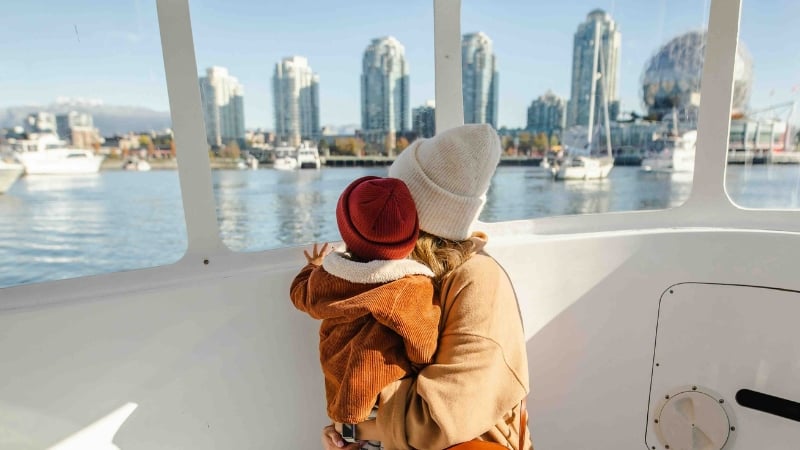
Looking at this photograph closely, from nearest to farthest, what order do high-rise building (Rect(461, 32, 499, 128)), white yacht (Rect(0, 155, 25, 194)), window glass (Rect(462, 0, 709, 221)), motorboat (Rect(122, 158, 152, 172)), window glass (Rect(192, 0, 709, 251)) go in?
white yacht (Rect(0, 155, 25, 194)) → motorboat (Rect(122, 158, 152, 172)) → window glass (Rect(192, 0, 709, 251)) → high-rise building (Rect(461, 32, 499, 128)) → window glass (Rect(462, 0, 709, 221))

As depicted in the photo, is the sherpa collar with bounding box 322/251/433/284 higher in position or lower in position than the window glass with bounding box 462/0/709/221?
lower

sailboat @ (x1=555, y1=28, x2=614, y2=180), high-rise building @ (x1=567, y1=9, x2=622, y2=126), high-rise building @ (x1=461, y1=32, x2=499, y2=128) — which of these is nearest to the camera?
high-rise building @ (x1=461, y1=32, x2=499, y2=128)

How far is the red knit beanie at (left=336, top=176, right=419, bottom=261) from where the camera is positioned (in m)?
0.88

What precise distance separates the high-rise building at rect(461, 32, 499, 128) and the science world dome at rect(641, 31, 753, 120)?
2.38 feet

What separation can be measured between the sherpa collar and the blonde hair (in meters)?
0.04

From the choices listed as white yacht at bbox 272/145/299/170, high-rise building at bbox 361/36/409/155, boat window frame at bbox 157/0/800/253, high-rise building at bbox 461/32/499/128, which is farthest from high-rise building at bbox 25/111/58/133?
high-rise building at bbox 461/32/499/128

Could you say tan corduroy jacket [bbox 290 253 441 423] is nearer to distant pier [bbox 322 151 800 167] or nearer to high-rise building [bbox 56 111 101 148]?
distant pier [bbox 322 151 800 167]

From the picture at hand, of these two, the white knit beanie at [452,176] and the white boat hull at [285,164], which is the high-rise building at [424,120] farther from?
the white knit beanie at [452,176]

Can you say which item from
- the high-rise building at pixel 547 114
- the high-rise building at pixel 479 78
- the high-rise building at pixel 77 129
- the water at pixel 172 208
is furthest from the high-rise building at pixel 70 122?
the high-rise building at pixel 547 114

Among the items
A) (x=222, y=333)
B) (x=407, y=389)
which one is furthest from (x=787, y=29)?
(x=222, y=333)

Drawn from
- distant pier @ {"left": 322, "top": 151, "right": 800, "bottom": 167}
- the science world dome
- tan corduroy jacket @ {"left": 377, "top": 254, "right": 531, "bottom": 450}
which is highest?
the science world dome

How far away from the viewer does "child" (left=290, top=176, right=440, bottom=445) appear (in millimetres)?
888

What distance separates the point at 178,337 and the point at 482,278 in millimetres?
994

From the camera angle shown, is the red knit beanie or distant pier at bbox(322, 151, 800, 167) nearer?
the red knit beanie
